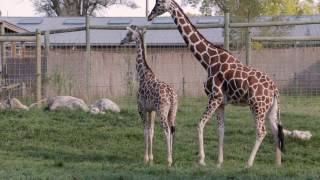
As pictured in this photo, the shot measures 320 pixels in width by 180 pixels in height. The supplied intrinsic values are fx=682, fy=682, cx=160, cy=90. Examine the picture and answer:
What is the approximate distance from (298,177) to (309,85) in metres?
7.75

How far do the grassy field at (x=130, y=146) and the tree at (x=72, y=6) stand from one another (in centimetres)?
3745

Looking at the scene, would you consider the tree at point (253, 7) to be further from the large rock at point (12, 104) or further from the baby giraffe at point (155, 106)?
the baby giraffe at point (155, 106)

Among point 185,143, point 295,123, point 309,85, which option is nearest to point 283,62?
point 309,85

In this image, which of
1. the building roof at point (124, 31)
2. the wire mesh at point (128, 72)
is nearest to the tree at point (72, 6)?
the building roof at point (124, 31)

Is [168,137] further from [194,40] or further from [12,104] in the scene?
[12,104]

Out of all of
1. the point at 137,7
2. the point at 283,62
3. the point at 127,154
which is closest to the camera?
the point at 127,154

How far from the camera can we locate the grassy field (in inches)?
348

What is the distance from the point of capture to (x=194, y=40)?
34.7 ft

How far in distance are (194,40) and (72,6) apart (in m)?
43.3

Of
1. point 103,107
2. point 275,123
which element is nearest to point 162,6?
point 275,123

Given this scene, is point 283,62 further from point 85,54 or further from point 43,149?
point 43,149

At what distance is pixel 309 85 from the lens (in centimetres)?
1589

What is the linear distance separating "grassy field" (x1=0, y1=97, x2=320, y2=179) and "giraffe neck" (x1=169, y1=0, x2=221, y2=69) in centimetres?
161

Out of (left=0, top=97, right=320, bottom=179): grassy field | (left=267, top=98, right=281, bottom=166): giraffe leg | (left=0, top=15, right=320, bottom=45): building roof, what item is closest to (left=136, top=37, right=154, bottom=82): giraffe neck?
(left=0, top=97, right=320, bottom=179): grassy field
